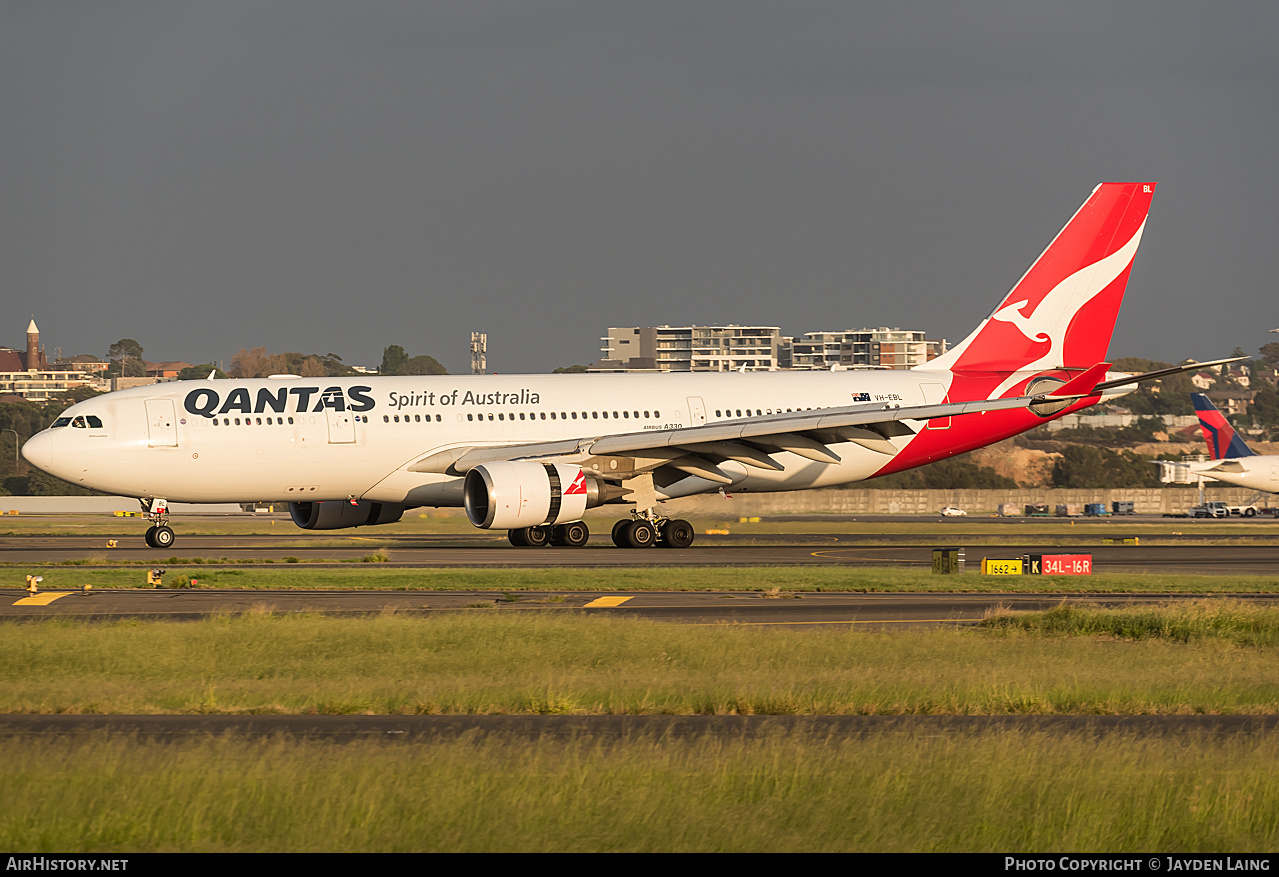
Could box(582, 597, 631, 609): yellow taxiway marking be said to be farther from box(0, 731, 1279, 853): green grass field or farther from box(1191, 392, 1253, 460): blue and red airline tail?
box(1191, 392, 1253, 460): blue and red airline tail

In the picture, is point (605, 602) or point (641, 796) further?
point (605, 602)

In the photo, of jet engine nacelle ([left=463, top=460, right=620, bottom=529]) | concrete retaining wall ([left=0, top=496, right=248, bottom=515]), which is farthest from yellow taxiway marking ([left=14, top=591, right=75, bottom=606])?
concrete retaining wall ([left=0, top=496, right=248, bottom=515])

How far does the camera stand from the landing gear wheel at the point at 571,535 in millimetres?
39094

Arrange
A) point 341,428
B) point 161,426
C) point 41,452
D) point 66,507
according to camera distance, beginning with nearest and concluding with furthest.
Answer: point 161,426 < point 41,452 < point 341,428 < point 66,507

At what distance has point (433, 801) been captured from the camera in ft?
30.7

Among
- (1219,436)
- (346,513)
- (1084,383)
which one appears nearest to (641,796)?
(346,513)

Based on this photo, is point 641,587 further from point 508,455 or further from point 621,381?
point 621,381

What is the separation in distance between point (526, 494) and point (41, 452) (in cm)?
1298

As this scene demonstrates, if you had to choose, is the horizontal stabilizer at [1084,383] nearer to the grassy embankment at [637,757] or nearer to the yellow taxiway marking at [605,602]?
the yellow taxiway marking at [605,602]

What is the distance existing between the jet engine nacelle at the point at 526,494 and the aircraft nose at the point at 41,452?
1087 centimetres

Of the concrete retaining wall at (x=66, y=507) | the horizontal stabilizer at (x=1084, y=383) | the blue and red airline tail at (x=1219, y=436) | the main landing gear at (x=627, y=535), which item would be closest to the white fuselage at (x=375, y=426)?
the main landing gear at (x=627, y=535)

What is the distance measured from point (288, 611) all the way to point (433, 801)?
13615mm

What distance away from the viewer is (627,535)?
38406mm

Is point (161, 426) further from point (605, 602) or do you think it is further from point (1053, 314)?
point (1053, 314)
